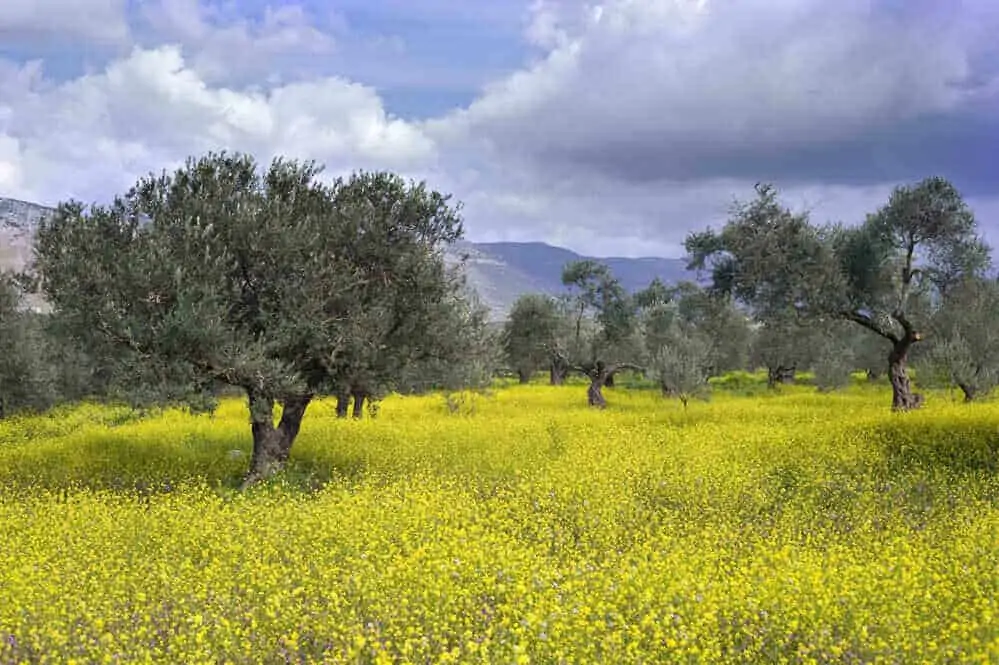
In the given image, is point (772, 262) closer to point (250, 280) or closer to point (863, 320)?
point (863, 320)

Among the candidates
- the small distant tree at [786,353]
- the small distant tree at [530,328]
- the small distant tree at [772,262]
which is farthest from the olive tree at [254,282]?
the small distant tree at [530,328]

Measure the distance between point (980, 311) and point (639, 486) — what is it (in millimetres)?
24670

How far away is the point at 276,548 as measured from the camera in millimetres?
10125

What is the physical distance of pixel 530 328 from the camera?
54.5 meters

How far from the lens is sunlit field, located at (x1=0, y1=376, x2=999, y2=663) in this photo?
6980mm

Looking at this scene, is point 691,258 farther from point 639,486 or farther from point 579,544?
point 579,544

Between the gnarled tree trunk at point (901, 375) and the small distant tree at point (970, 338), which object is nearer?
the gnarled tree trunk at point (901, 375)

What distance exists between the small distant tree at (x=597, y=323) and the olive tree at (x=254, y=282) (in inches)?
867

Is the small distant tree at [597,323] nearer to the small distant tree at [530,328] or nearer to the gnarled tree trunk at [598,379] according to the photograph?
the gnarled tree trunk at [598,379]

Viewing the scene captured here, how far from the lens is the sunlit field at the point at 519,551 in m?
6.98

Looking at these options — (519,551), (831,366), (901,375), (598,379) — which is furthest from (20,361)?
(831,366)

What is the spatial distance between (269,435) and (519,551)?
9324 millimetres

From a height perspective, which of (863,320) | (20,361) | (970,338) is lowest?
(20,361)

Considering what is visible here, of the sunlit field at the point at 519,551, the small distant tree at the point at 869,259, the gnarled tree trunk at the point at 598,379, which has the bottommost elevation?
the sunlit field at the point at 519,551
